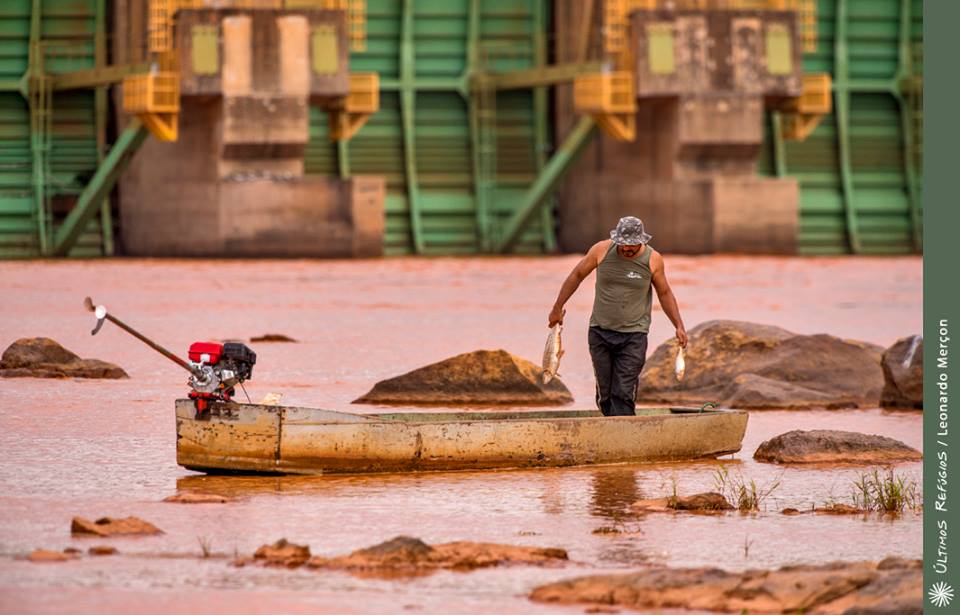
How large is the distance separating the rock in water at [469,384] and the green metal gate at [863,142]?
33617 millimetres

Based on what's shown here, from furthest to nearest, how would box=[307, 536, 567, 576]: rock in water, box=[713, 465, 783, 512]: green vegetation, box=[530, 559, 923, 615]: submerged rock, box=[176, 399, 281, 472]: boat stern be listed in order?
1. box=[176, 399, 281, 472]: boat stern
2. box=[713, 465, 783, 512]: green vegetation
3. box=[307, 536, 567, 576]: rock in water
4. box=[530, 559, 923, 615]: submerged rock

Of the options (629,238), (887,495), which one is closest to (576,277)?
(629,238)

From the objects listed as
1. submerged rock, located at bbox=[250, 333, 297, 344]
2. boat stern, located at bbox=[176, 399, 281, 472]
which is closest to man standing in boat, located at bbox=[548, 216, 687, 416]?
boat stern, located at bbox=[176, 399, 281, 472]

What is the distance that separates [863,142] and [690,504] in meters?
41.5

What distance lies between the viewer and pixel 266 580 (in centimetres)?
1134

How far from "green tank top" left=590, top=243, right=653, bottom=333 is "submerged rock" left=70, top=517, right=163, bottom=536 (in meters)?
4.45

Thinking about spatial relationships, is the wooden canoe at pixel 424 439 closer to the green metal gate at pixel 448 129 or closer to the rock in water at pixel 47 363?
the rock in water at pixel 47 363

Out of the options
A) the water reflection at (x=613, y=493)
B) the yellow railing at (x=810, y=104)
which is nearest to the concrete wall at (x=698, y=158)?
the yellow railing at (x=810, y=104)

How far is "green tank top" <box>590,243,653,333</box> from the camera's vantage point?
16125 mm

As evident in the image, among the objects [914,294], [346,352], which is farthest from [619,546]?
[914,294]

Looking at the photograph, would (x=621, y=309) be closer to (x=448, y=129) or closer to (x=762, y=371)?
(x=762, y=371)

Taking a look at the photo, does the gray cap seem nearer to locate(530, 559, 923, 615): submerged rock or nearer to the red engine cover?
the red engine cover

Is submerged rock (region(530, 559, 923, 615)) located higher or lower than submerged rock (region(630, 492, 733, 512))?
higher

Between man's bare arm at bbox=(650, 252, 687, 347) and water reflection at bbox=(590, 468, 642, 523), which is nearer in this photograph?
water reflection at bbox=(590, 468, 642, 523)
